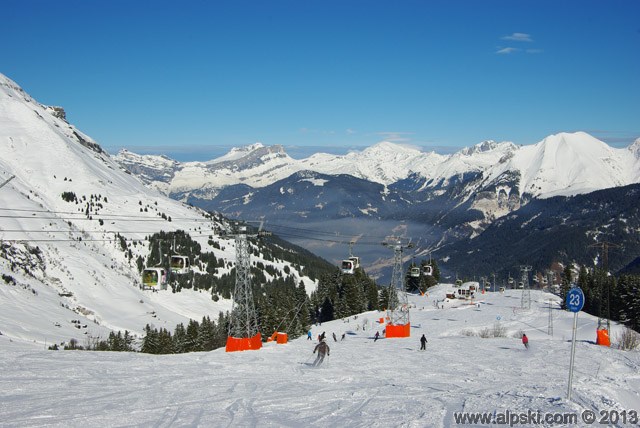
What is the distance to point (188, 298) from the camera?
167750 mm

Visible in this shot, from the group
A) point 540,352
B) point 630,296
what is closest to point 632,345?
point 540,352

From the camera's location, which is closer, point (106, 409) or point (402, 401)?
point (106, 409)

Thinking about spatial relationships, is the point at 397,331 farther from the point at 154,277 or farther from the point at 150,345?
the point at 154,277

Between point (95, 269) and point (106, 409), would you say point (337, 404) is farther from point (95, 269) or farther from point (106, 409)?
point (95, 269)

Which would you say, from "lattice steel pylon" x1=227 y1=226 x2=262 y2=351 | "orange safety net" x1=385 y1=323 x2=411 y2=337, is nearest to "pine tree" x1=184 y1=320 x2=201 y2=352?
"lattice steel pylon" x1=227 y1=226 x2=262 y2=351

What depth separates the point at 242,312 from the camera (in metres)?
50.7

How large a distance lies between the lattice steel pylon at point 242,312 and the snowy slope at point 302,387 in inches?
289

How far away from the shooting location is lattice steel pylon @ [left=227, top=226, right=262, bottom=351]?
46062 millimetres

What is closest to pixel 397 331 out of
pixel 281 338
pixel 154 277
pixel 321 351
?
pixel 281 338

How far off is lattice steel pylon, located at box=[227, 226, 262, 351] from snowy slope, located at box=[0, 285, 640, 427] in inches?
289

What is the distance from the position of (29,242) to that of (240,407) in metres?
148

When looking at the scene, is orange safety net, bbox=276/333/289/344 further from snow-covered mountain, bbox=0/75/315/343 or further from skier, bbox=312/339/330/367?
snow-covered mountain, bbox=0/75/315/343

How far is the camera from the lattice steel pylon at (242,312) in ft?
151

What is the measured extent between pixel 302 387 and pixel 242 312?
1166 inches
